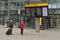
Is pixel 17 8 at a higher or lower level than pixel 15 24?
higher

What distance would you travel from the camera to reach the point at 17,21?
152ft

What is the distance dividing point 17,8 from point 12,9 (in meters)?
1.42

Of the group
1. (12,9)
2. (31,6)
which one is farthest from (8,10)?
(31,6)

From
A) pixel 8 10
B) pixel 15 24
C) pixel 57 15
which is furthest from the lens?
pixel 8 10

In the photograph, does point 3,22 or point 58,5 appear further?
point 3,22

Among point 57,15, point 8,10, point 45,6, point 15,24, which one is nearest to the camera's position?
point 45,6

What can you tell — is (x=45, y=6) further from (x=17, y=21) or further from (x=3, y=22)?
(x=3, y=22)

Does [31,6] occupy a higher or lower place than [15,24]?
higher

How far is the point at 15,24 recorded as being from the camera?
4584 centimetres

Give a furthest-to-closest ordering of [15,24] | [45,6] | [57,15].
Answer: [57,15] → [15,24] → [45,6]

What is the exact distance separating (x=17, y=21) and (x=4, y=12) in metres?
9.37

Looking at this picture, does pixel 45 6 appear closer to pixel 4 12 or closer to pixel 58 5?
pixel 58 5

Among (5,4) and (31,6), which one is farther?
(5,4)

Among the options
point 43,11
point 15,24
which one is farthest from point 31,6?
point 15,24
